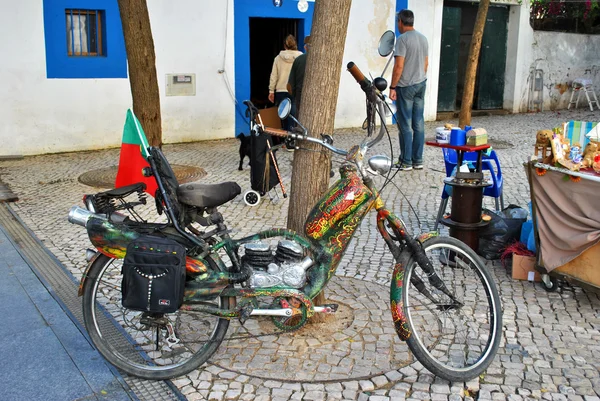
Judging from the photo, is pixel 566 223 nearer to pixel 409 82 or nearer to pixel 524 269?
pixel 524 269

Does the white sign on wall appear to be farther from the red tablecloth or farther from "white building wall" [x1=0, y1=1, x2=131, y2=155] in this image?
the red tablecloth

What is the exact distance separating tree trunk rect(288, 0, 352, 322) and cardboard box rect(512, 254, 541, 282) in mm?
1709

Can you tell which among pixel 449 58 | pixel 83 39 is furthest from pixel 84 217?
pixel 449 58

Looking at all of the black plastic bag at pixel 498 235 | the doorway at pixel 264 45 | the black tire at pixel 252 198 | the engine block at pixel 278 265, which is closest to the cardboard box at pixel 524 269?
the black plastic bag at pixel 498 235

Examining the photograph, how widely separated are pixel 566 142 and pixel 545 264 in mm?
898

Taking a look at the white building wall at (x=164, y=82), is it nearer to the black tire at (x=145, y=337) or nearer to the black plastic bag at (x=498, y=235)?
the black tire at (x=145, y=337)

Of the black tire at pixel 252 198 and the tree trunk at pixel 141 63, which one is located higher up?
the tree trunk at pixel 141 63

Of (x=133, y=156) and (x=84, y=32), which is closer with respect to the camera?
(x=133, y=156)

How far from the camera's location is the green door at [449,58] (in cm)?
1537

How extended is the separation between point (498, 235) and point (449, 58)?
432 inches

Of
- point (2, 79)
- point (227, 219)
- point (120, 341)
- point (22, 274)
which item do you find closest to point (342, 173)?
point (120, 341)

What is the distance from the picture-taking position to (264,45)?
15.0 m

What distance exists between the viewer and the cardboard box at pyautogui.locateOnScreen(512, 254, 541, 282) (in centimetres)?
502

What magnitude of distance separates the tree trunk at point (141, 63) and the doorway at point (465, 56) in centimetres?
903
